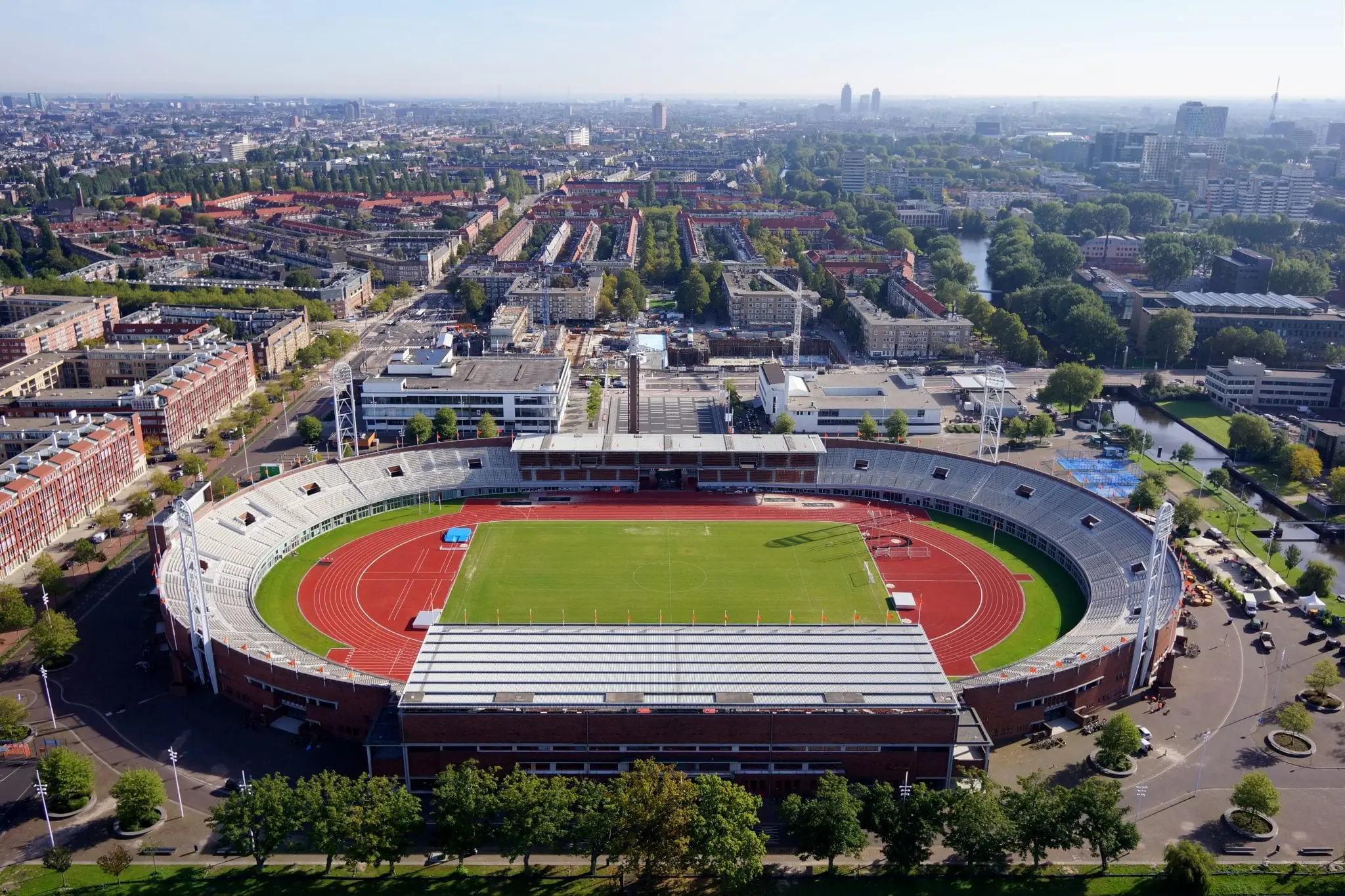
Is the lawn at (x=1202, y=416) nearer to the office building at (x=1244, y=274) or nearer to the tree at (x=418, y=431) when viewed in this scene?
the office building at (x=1244, y=274)

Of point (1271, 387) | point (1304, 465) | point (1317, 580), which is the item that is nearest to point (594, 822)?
point (1317, 580)

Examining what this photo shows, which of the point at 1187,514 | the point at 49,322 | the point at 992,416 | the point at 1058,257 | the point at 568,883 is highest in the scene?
the point at 1058,257

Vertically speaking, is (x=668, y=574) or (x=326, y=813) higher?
(x=326, y=813)

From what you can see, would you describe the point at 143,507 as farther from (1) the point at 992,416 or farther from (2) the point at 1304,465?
(2) the point at 1304,465

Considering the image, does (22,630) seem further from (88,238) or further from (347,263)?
(88,238)

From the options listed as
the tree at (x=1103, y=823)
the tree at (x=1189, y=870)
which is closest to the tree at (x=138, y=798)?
the tree at (x=1103, y=823)

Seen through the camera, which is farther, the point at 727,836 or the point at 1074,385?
the point at 1074,385

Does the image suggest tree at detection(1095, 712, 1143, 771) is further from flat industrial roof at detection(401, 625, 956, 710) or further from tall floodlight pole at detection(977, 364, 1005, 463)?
tall floodlight pole at detection(977, 364, 1005, 463)

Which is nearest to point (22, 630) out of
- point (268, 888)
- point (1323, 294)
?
point (268, 888)
